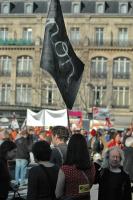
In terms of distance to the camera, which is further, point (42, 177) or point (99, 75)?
point (99, 75)

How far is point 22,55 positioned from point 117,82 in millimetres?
9802

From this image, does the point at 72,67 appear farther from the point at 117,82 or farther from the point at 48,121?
the point at 117,82

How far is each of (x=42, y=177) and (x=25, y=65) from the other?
5688 cm

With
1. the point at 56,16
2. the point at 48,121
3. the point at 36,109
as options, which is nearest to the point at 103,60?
the point at 36,109

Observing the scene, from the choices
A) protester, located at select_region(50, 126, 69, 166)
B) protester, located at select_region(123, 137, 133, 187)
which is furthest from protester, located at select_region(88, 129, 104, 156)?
protester, located at select_region(50, 126, 69, 166)

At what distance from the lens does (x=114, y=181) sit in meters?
5.93

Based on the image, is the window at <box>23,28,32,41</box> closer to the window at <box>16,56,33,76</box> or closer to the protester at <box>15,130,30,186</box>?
the window at <box>16,56,33,76</box>

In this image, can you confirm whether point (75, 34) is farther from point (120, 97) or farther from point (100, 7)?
point (120, 97)

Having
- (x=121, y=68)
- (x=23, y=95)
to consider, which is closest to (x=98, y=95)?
(x=121, y=68)

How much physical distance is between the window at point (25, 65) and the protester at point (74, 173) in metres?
56.8

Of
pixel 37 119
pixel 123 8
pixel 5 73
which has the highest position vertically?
pixel 123 8

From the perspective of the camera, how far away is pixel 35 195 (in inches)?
227

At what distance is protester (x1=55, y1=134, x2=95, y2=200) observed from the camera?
5.64m

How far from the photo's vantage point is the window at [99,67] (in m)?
60.5
